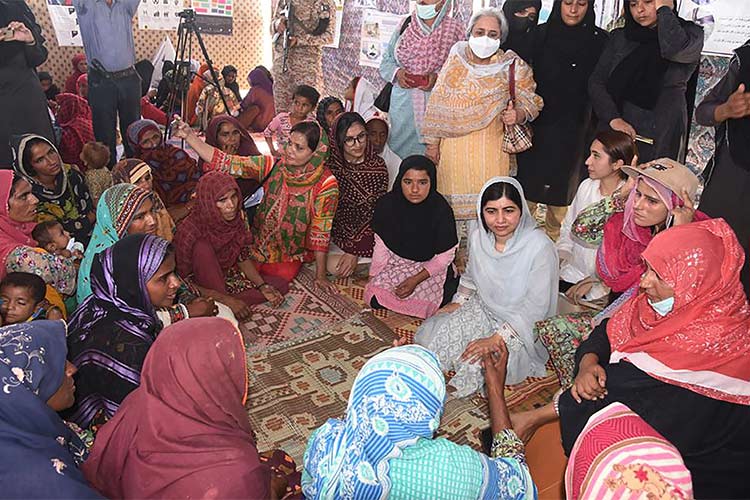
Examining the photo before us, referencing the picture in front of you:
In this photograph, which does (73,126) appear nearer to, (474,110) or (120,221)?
(120,221)

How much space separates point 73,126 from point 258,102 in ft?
8.02

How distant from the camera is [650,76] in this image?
10.0 feet

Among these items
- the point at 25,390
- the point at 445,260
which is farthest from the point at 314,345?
the point at 25,390

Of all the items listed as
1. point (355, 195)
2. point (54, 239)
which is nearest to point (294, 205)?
point (355, 195)

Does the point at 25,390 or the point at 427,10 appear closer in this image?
the point at 25,390

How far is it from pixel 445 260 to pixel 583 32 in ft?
4.82

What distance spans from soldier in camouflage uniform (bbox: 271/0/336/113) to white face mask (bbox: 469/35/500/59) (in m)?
2.97

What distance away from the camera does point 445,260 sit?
3277mm

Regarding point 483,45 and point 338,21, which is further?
point 338,21

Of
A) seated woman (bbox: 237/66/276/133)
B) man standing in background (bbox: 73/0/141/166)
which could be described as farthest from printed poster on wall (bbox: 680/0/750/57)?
seated woman (bbox: 237/66/276/133)

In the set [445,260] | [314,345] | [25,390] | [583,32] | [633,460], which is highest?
[583,32]

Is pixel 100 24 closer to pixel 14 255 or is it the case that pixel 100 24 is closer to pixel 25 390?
pixel 14 255

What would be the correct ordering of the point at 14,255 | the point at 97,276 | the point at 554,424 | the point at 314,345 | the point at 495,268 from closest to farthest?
the point at 97,276, the point at 554,424, the point at 14,255, the point at 495,268, the point at 314,345

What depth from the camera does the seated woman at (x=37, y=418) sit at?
4.01 ft
